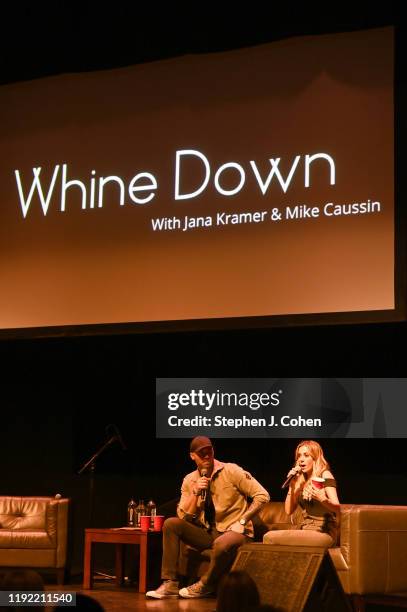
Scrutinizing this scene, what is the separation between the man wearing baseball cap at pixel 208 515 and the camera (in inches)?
215

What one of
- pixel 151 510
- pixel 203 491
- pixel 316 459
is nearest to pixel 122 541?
pixel 151 510

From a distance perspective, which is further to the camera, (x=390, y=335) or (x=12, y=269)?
(x=12, y=269)

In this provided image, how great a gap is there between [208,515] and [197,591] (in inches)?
20.9

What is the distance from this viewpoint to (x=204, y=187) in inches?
242

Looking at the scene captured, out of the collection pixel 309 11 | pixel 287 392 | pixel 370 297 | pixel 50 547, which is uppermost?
pixel 309 11

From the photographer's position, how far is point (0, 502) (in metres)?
6.45

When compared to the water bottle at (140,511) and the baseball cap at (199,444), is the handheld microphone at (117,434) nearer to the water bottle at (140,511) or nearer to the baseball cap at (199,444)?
the water bottle at (140,511)


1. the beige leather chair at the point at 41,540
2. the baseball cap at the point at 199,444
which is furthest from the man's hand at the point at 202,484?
the beige leather chair at the point at 41,540

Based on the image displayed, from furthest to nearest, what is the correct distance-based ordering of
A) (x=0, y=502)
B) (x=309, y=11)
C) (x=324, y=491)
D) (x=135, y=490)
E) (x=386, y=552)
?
(x=135, y=490) < (x=0, y=502) < (x=309, y=11) < (x=324, y=491) < (x=386, y=552)

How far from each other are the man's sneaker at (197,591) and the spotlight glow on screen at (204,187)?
68.0 inches

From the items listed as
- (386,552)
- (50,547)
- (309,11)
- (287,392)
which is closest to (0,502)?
(50,547)

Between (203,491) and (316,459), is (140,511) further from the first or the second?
(316,459)

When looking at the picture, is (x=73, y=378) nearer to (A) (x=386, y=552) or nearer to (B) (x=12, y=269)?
(B) (x=12, y=269)

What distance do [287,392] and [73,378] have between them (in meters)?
1.78
